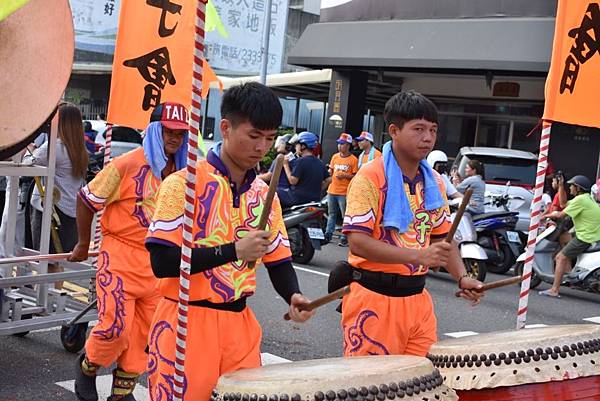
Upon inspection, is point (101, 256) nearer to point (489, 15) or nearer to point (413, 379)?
point (413, 379)

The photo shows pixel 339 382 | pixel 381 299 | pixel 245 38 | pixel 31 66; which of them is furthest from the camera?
pixel 245 38

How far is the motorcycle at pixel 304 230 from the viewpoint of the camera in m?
11.0

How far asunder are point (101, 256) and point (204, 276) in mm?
1841

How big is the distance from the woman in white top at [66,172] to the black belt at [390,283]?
3486mm

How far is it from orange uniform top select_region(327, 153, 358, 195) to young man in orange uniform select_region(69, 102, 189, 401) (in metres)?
8.75

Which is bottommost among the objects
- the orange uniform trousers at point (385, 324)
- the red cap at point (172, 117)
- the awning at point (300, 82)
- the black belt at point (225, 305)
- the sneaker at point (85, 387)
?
the sneaker at point (85, 387)

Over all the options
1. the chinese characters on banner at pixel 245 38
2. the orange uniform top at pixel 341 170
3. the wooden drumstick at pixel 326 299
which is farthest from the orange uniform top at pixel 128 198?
the chinese characters on banner at pixel 245 38

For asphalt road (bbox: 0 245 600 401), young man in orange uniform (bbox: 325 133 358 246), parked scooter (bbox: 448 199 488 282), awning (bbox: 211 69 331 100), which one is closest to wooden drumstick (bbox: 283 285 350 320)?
asphalt road (bbox: 0 245 600 401)

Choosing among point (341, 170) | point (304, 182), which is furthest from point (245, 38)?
point (304, 182)

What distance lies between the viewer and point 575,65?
4535 millimetres

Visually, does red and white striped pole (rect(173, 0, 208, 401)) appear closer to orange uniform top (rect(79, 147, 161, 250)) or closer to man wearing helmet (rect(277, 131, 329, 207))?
orange uniform top (rect(79, 147, 161, 250))

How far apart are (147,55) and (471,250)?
20.5ft

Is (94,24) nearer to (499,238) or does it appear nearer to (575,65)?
(499,238)

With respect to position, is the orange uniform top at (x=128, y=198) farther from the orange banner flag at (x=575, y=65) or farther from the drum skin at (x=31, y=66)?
the orange banner flag at (x=575, y=65)
